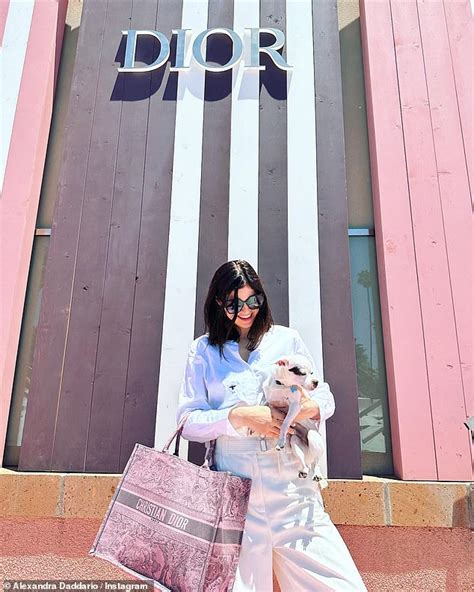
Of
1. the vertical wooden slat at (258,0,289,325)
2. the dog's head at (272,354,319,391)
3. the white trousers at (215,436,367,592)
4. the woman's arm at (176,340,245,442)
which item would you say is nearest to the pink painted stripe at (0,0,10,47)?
the vertical wooden slat at (258,0,289,325)

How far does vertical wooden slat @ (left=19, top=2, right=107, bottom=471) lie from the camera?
240 cm

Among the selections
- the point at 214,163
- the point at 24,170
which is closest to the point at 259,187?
Result: the point at 214,163

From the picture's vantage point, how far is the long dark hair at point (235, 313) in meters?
1.63

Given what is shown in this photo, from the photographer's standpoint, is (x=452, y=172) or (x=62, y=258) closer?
(x=62, y=258)

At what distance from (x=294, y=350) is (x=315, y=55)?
2281mm

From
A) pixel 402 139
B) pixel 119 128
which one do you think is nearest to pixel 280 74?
pixel 402 139

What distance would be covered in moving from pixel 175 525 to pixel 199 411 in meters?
0.34

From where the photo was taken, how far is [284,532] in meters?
1.35

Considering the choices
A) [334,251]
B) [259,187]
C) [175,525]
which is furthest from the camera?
[259,187]

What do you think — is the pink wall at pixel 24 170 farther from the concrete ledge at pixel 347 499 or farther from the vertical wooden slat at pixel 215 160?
the vertical wooden slat at pixel 215 160

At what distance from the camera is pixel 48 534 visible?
2178 millimetres

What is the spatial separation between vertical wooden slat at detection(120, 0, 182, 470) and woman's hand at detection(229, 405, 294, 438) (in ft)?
3.59

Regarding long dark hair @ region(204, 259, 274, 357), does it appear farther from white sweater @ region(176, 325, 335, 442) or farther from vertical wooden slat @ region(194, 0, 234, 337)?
vertical wooden slat @ region(194, 0, 234, 337)

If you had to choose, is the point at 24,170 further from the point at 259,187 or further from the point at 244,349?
the point at 244,349
